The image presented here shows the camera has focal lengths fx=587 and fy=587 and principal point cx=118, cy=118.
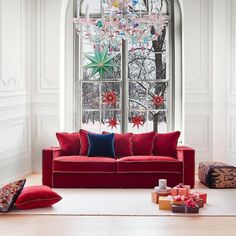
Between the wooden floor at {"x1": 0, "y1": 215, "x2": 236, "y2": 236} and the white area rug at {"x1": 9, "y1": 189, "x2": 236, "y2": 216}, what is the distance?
0.62 feet

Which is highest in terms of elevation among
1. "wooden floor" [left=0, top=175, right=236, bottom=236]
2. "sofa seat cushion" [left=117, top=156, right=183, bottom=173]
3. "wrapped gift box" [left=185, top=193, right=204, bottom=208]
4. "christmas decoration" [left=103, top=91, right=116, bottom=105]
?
"christmas decoration" [left=103, top=91, right=116, bottom=105]

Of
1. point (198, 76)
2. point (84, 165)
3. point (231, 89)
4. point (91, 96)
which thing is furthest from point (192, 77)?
point (84, 165)

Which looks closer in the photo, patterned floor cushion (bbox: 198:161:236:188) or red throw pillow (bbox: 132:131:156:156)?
patterned floor cushion (bbox: 198:161:236:188)

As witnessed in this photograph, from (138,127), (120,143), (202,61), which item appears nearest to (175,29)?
(202,61)

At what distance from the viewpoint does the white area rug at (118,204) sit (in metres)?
5.77

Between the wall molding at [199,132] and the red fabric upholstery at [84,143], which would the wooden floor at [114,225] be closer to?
the red fabric upholstery at [84,143]

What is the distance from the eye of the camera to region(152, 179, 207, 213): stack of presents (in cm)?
576

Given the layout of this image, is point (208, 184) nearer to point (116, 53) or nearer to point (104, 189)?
point (104, 189)

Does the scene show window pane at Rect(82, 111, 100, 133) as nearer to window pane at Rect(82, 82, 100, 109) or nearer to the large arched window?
the large arched window

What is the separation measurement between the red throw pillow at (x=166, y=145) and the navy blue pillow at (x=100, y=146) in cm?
59

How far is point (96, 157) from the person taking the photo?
738 centimetres

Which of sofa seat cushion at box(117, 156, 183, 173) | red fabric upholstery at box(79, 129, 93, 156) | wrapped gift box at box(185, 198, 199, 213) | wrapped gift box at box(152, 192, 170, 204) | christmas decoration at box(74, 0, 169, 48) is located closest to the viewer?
wrapped gift box at box(185, 198, 199, 213)

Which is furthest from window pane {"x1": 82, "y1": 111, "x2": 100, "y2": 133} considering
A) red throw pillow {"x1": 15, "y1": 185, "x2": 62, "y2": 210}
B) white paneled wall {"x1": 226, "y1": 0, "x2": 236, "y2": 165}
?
red throw pillow {"x1": 15, "y1": 185, "x2": 62, "y2": 210}

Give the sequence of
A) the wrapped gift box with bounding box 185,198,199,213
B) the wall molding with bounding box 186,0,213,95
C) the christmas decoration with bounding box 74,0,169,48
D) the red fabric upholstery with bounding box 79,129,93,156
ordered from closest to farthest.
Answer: the wrapped gift box with bounding box 185,198,199,213 < the christmas decoration with bounding box 74,0,169,48 < the red fabric upholstery with bounding box 79,129,93,156 < the wall molding with bounding box 186,0,213,95
